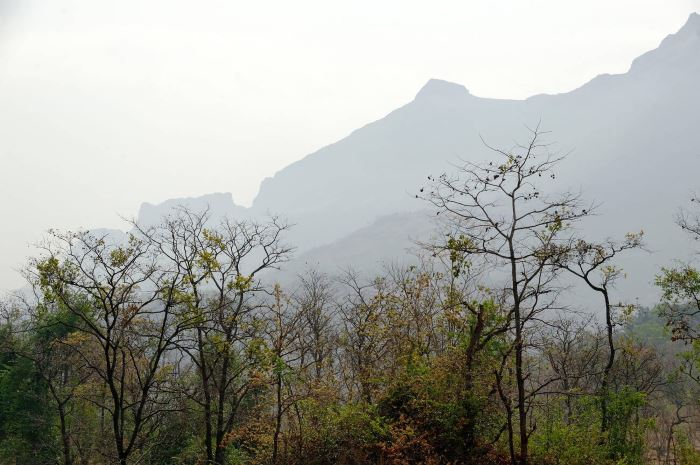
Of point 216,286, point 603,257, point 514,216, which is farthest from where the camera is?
point 216,286

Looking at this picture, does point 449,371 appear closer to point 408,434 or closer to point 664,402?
point 408,434

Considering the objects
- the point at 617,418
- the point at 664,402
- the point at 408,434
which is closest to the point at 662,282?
the point at 617,418

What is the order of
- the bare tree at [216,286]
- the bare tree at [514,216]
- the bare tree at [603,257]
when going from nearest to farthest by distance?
the bare tree at [514,216]
the bare tree at [603,257]
the bare tree at [216,286]

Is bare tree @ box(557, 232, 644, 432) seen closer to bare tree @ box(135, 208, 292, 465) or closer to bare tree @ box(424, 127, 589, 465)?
bare tree @ box(424, 127, 589, 465)

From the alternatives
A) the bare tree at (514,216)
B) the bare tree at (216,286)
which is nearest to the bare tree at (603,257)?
the bare tree at (514,216)

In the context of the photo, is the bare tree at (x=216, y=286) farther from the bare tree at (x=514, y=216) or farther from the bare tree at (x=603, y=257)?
the bare tree at (x=603, y=257)

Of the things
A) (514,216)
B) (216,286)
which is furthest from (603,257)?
(216,286)

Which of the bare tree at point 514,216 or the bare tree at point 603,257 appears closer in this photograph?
the bare tree at point 514,216

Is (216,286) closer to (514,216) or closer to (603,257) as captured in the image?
(514,216)

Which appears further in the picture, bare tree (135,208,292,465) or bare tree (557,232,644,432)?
bare tree (135,208,292,465)

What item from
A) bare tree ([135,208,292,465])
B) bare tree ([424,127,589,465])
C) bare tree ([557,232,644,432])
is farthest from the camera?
bare tree ([135,208,292,465])

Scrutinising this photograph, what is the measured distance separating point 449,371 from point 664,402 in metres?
44.4

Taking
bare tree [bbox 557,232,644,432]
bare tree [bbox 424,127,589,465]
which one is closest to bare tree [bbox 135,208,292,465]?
bare tree [bbox 424,127,589,465]

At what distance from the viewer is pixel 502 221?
12.6 metres
